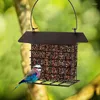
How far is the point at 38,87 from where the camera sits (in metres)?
3.58

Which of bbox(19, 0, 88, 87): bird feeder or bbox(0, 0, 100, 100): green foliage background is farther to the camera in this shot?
bbox(0, 0, 100, 100): green foliage background

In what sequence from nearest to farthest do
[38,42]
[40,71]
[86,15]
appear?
[38,42] < [40,71] < [86,15]

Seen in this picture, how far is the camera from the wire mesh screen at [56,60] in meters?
2.73

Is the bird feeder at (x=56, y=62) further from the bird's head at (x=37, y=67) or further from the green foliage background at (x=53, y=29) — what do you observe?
the green foliage background at (x=53, y=29)

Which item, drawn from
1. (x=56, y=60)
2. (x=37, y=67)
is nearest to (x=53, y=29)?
(x=56, y=60)

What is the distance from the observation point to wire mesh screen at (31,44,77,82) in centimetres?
273

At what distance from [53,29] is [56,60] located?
2.57ft

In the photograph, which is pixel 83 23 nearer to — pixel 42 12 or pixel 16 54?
pixel 42 12

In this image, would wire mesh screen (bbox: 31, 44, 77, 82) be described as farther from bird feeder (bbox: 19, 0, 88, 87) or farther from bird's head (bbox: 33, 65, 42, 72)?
bird's head (bbox: 33, 65, 42, 72)

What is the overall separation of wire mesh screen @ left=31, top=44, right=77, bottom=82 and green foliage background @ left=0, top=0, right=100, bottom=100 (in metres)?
0.74

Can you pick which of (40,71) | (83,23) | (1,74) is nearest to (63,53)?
(40,71)

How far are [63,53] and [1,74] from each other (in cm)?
104

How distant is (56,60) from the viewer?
2.76m

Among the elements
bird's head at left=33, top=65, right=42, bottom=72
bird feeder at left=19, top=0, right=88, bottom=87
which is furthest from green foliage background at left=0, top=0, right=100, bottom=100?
bird's head at left=33, top=65, right=42, bottom=72
